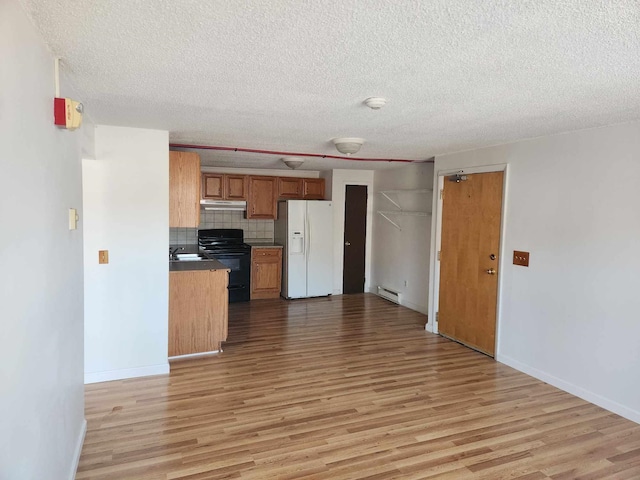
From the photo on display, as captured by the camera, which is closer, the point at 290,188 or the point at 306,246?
the point at 306,246

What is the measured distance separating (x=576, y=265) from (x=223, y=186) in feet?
16.0

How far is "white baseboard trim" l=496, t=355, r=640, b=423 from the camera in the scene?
3.07 metres

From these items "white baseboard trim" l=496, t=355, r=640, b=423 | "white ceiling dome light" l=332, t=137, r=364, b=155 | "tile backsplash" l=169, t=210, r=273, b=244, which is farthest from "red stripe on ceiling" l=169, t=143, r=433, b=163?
"white baseboard trim" l=496, t=355, r=640, b=423

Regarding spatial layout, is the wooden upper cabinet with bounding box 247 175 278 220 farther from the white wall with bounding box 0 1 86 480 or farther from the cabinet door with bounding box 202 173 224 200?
the white wall with bounding box 0 1 86 480

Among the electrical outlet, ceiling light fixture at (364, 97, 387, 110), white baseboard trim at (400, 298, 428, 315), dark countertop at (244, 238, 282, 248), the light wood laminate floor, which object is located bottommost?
the light wood laminate floor

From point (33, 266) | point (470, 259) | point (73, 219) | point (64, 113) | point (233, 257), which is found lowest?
point (233, 257)

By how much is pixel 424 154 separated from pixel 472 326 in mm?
2055

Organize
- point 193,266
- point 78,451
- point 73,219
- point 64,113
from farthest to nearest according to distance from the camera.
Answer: point 193,266 → point 78,451 → point 73,219 → point 64,113

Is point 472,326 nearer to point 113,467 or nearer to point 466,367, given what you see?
point 466,367

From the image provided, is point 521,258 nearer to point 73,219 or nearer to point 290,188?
point 73,219

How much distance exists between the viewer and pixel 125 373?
3639mm

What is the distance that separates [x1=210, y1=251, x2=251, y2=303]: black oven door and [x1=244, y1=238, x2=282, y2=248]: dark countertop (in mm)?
323

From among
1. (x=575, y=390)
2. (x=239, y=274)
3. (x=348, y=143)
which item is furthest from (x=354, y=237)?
(x=575, y=390)

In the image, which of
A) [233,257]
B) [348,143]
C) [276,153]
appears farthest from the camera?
[233,257]
